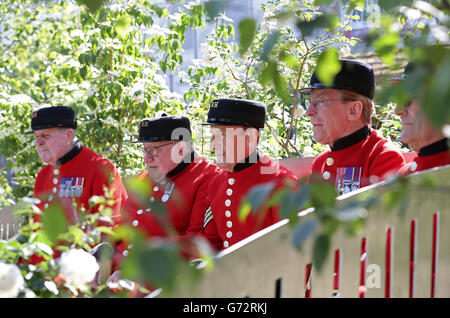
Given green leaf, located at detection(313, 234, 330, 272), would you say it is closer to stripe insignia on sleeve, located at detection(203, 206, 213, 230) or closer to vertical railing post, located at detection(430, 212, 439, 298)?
vertical railing post, located at detection(430, 212, 439, 298)

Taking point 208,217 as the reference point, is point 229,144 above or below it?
above

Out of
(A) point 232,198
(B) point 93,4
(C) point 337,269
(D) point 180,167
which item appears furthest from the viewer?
(D) point 180,167

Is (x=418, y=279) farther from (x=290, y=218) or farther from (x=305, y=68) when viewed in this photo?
(x=305, y=68)

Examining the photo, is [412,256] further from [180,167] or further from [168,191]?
[180,167]

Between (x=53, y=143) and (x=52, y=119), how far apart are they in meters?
0.19

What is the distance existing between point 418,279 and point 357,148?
3.47 feet

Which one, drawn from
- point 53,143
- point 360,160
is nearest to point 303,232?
point 360,160

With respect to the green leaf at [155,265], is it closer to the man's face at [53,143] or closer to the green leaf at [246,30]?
the green leaf at [246,30]

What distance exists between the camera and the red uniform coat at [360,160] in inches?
129

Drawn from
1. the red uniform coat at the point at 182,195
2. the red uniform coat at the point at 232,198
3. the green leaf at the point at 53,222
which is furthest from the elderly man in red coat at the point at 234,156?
the green leaf at the point at 53,222

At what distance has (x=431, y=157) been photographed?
10.3 ft

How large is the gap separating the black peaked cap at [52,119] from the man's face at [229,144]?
5.81 ft
